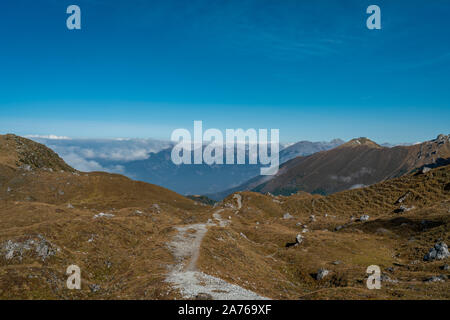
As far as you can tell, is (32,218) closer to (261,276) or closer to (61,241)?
(61,241)

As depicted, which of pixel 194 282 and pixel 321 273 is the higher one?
pixel 194 282

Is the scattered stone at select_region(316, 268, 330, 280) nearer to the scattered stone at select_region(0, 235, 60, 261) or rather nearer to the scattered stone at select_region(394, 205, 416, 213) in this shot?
the scattered stone at select_region(0, 235, 60, 261)

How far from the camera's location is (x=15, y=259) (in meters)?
42.5

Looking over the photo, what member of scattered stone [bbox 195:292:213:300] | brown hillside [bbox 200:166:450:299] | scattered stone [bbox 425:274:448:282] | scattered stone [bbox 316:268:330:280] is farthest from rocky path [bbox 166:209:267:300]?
scattered stone [bbox 425:274:448:282]

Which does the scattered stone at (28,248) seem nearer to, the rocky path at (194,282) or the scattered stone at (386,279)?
the rocky path at (194,282)

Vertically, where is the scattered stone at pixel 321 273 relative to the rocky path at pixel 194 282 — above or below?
below

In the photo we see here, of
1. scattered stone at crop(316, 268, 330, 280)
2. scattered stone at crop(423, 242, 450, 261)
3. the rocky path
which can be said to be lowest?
scattered stone at crop(316, 268, 330, 280)

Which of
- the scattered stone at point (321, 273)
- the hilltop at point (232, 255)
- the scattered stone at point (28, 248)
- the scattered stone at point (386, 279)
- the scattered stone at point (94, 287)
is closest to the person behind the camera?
the hilltop at point (232, 255)

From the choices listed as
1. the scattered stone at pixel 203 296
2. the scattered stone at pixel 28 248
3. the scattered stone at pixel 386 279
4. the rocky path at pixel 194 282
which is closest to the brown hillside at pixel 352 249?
the scattered stone at pixel 386 279

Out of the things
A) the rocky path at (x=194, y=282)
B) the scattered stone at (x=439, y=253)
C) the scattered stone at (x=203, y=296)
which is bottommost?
the scattered stone at (x=439, y=253)

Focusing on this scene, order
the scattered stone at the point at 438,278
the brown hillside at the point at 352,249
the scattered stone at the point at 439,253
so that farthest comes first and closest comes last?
the scattered stone at the point at 439,253
the brown hillside at the point at 352,249
the scattered stone at the point at 438,278

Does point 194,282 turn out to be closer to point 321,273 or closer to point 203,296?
point 203,296

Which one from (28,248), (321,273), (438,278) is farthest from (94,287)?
(438,278)
